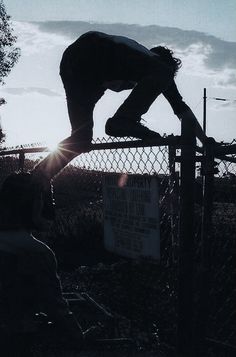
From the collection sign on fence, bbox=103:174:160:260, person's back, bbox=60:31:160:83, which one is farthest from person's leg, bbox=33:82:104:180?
sign on fence, bbox=103:174:160:260

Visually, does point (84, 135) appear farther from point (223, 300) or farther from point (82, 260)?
point (82, 260)

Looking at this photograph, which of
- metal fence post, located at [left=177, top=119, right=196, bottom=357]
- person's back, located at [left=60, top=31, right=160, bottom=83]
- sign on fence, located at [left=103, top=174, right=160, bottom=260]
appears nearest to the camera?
metal fence post, located at [left=177, top=119, right=196, bottom=357]

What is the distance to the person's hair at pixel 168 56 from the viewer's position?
3889 millimetres

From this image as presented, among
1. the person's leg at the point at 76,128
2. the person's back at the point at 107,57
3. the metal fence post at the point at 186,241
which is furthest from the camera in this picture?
the person's leg at the point at 76,128

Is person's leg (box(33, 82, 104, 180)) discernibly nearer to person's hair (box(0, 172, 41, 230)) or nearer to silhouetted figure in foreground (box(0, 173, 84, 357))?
person's hair (box(0, 172, 41, 230))

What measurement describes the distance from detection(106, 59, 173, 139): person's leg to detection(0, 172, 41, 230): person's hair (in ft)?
2.30

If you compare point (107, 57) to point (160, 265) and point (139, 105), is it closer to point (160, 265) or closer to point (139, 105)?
point (139, 105)

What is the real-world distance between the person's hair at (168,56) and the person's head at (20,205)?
132 cm

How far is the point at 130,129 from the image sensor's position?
11.8ft

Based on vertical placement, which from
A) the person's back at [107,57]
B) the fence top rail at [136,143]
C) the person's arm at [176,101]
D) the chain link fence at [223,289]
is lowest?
the chain link fence at [223,289]

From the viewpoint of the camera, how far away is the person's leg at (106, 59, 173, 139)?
11.8ft

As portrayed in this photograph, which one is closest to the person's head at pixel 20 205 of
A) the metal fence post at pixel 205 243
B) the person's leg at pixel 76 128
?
the person's leg at pixel 76 128

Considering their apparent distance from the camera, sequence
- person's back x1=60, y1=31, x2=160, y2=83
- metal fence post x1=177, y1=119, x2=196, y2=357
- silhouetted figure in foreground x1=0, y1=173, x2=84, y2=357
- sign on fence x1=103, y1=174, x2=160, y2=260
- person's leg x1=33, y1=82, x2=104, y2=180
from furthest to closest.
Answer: person's leg x1=33, y1=82, x2=104, y2=180 → sign on fence x1=103, y1=174, x2=160, y2=260 → person's back x1=60, y1=31, x2=160, y2=83 → metal fence post x1=177, y1=119, x2=196, y2=357 → silhouetted figure in foreground x1=0, y1=173, x2=84, y2=357

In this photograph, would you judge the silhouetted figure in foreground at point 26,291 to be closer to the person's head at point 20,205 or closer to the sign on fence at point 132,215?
the person's head at point 20,205
